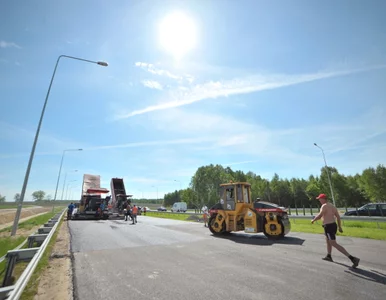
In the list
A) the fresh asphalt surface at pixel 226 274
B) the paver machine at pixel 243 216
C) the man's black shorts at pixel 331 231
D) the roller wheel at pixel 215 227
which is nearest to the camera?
the fresh asphalt surface at pixel 226 274

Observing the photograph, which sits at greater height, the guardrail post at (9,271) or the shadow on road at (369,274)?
the guardrail post at (9,271)

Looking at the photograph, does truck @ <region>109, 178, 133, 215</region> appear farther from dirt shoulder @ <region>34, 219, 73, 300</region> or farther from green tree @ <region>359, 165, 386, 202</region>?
green tree @ <region>359, 165, 386, 202</region>

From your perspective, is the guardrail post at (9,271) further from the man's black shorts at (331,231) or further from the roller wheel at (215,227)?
the roller wheel at (215,227)

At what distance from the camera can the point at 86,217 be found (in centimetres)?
2348

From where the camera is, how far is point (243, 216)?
36.9ft

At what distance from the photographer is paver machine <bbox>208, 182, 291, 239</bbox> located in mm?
10281

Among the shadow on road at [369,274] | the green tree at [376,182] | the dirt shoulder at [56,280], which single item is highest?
the green tree at [376,182]

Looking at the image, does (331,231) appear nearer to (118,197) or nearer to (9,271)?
(9,271)

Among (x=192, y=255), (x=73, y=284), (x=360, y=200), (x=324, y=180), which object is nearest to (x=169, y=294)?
(x=73, y=284)

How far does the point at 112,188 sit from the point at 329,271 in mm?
24406

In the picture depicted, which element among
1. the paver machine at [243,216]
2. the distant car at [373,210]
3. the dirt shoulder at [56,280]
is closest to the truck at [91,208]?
the paver machine at [243,216]

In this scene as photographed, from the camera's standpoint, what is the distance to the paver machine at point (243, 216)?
10.3m

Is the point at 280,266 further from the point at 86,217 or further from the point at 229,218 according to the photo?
the point at 86,217

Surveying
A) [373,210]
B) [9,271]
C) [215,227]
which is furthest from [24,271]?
[373,210]
